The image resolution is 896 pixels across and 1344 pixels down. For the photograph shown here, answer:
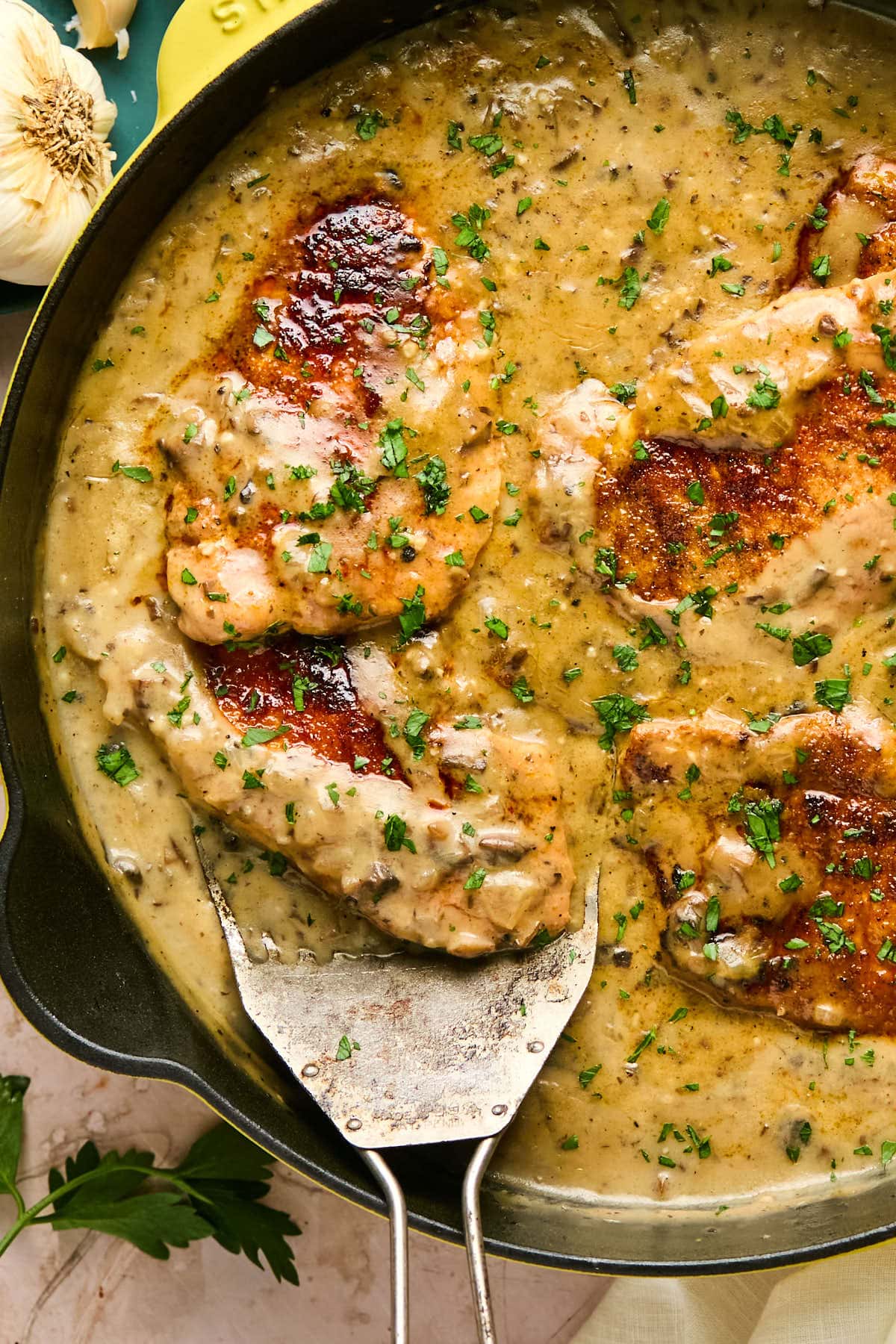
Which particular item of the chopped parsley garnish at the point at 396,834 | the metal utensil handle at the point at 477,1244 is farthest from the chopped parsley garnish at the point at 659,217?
the metal utensil handle at the point at 477,1244

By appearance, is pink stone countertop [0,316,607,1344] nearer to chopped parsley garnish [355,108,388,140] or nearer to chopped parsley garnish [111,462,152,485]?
chopped parsley garnish [111,462,152,485]

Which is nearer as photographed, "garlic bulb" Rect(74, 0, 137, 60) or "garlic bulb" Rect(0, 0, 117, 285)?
"garlic bulb" Rect(0, 0, 117, 285)

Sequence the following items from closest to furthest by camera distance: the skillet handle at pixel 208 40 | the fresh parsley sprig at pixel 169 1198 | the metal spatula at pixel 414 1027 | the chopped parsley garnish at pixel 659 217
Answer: the skillet handle at pixel 208 40
the metal spatula at pixel 414 1027
the chopped parsley garnish at pixel 659 217
the fresh parsley sprig at pixel 169 1198

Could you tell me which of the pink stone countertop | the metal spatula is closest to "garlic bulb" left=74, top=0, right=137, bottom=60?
the pink stone countertop

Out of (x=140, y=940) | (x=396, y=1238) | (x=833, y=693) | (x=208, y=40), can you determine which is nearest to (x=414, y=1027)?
(x=396, y=1238)

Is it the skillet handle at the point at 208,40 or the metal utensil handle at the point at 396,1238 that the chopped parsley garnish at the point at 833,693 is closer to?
the metal utensil handle at the point at 396,1238
